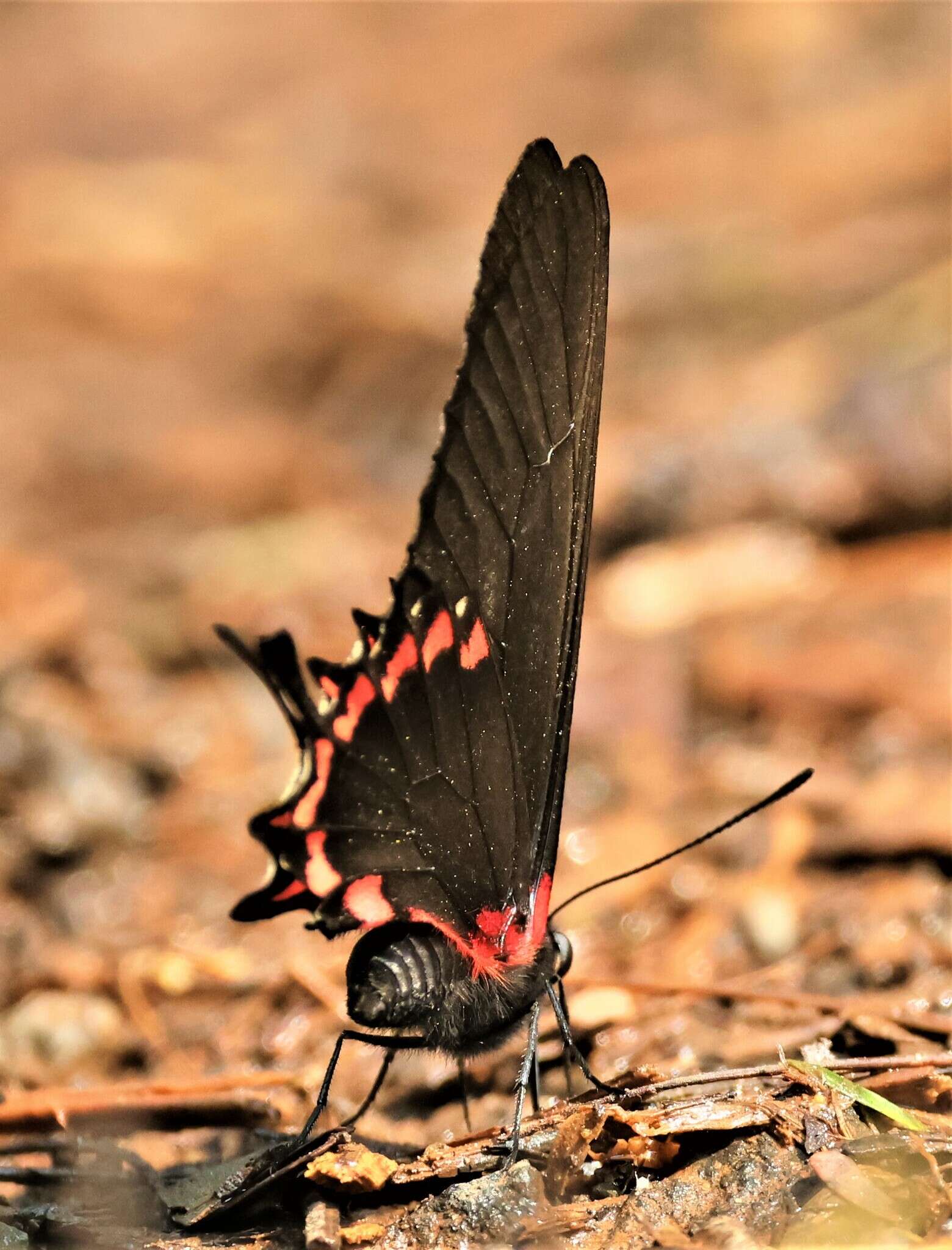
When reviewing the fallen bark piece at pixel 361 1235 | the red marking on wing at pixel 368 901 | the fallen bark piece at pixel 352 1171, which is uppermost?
the red marking on wing at pixel 368 901

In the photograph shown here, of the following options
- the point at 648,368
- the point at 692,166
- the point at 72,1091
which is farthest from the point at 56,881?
the point at 692,166

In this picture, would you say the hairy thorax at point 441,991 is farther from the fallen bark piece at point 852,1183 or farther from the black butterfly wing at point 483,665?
the fallen bark piece at point 852,1183

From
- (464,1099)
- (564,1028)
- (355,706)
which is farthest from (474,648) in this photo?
(464,1099)

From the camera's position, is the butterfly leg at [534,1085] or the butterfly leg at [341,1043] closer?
the butterfly leg at [341,1043]

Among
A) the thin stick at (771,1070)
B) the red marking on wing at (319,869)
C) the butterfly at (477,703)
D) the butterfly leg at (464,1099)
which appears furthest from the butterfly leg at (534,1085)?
the red marking on wing at (319,869)

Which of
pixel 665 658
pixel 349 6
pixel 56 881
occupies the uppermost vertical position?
pixel 349 6

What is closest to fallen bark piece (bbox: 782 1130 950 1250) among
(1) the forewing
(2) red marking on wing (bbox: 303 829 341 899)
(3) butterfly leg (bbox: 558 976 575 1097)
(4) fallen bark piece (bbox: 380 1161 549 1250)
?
(4) fallen bark piece (bbox: 380 1161 549 1250)

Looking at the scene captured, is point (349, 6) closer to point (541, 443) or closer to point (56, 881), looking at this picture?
point (56, 881)
